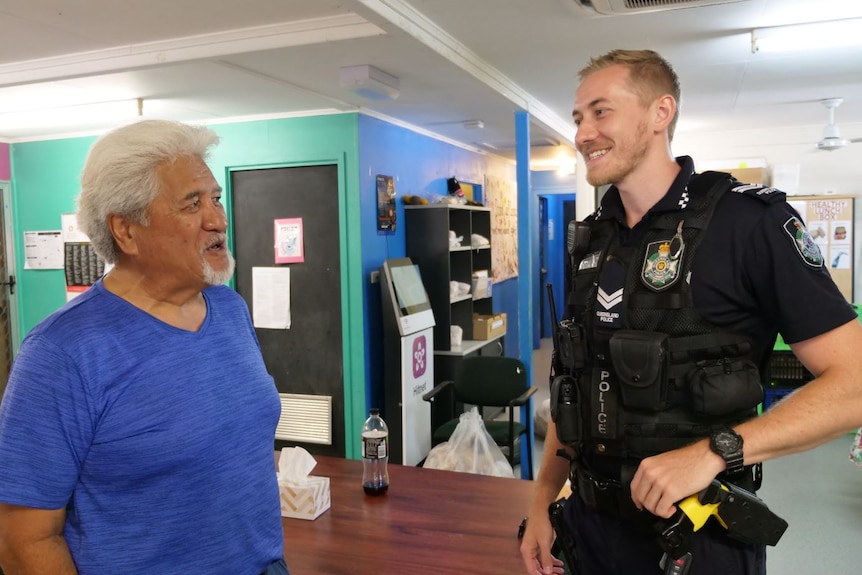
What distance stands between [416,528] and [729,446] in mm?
991

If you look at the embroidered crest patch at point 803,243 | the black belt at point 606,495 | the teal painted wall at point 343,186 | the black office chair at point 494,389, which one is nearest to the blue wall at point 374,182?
the teal painted wall at point 343,186

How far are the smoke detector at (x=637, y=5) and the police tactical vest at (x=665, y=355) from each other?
5.46 ft

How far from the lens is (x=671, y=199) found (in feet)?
4.45

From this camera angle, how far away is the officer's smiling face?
1.40m

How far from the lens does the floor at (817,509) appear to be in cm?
349

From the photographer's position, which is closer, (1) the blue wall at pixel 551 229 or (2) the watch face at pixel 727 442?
(2) the watch face at pixel 727 442

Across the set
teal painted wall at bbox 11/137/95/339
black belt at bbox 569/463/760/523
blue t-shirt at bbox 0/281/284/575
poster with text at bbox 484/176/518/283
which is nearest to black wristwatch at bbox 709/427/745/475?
black belt at bbox 569/463/760/523

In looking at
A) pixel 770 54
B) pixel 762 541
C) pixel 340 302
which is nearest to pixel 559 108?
pixel 770 54

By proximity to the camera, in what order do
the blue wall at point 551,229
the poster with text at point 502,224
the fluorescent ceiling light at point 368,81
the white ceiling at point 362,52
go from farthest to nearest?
1. the blue wall at point 551,229
2. the poster with text at point 502,224
3. the fluorescent ceiling light at point 368,81
4. the white ceiling at point 362,52

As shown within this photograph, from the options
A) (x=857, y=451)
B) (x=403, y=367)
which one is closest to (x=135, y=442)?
(x=403, y=367)

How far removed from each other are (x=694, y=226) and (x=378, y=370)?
3737 millimetres

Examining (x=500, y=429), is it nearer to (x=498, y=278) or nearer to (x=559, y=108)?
(x=559, y=108)

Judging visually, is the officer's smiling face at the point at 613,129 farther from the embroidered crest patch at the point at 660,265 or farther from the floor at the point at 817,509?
the floor at the point at 817,509

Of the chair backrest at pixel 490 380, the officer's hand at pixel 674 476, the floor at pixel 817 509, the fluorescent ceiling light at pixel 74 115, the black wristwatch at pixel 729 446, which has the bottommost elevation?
the floor at pixel 817 509
